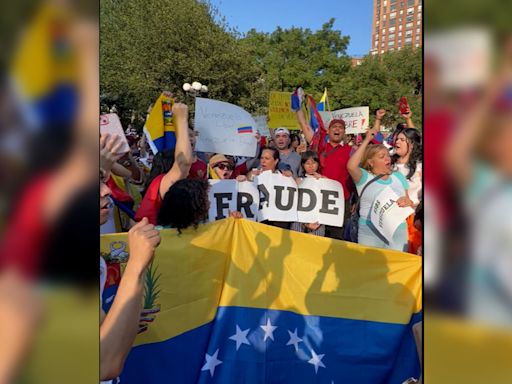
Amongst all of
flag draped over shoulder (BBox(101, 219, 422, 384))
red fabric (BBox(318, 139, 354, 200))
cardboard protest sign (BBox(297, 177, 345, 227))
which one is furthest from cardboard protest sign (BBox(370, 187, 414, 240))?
red fabric (BBox(318, 139, 354, 200))

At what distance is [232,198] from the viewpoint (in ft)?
14.3

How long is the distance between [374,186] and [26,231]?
3751 millimetres

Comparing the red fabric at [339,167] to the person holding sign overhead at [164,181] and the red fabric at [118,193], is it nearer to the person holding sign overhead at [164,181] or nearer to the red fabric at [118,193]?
the person holding sign overhead at [164,181]

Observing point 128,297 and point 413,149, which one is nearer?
point 128,297

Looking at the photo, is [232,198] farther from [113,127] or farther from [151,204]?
[113,127]

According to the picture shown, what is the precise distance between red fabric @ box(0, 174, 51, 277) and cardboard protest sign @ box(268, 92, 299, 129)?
22.3ft

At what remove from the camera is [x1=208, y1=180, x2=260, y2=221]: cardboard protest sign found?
427cm

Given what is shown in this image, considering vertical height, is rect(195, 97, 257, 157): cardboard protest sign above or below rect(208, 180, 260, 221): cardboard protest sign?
above

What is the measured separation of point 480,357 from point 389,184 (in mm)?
3475

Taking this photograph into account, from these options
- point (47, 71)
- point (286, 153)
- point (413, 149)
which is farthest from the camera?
point (286, 153)

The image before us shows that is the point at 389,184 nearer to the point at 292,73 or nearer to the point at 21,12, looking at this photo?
the point at 21,12

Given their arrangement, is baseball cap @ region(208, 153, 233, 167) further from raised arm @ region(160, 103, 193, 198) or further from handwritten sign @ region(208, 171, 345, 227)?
raised arm @ region(160, 103, 193, 198)

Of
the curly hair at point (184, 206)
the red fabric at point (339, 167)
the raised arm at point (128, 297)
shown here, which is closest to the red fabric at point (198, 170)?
the curly hair at point (184, 206)

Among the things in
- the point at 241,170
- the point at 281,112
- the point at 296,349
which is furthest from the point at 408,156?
the point at 281,112
